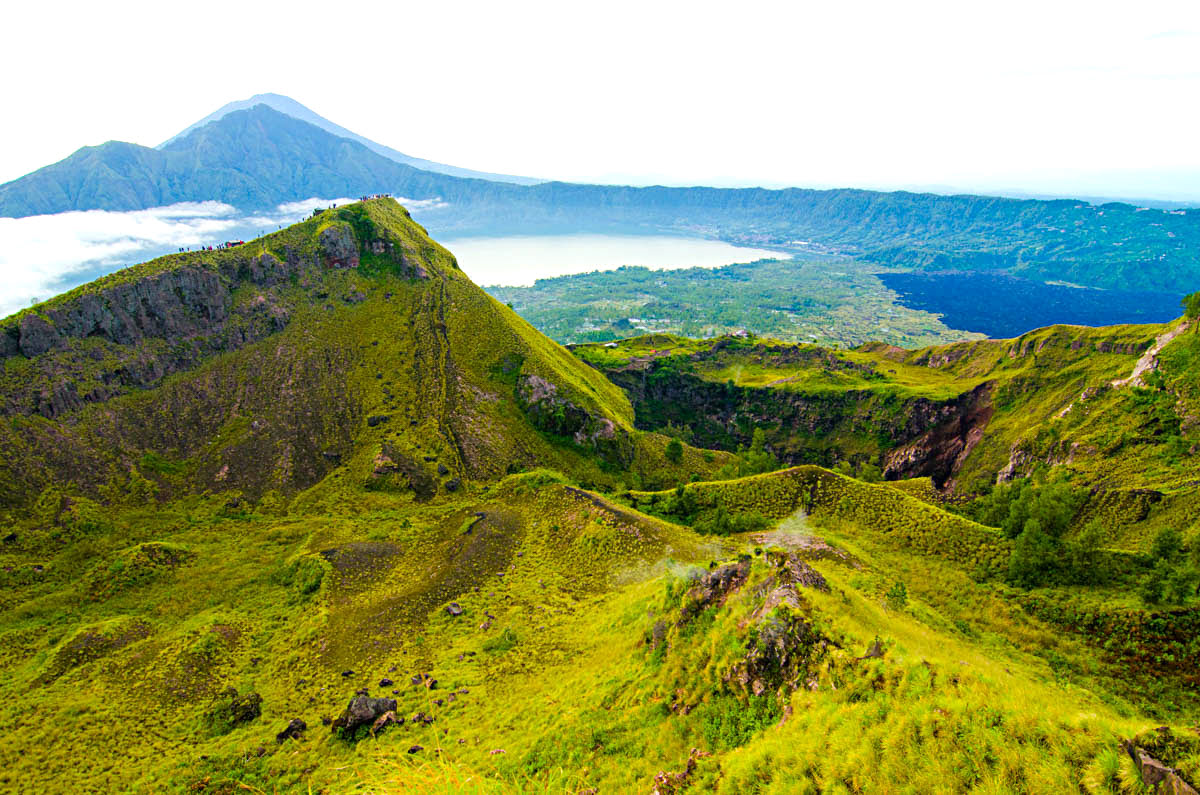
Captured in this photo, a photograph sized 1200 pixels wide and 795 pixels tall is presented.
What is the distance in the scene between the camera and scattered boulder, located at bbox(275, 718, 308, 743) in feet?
96.0

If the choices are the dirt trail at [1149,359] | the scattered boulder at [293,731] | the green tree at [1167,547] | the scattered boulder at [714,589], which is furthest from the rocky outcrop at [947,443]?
the scattered boulder at [293,731]

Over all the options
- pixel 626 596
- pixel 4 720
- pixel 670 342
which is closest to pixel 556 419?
pixel 626 596

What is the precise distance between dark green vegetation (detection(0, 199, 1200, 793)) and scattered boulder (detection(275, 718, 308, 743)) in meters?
0.19

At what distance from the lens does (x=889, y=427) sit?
99000 millimetres

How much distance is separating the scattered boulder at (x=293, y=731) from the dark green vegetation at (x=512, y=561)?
0.62ft

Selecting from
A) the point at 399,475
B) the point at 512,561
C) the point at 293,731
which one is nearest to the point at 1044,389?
the point at 512,561

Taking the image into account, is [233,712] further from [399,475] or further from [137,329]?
[137,329]

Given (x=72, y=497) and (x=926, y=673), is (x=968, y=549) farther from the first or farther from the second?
(x=72, y=497)

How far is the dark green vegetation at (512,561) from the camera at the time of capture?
1841cm

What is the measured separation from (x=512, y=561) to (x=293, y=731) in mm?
20526

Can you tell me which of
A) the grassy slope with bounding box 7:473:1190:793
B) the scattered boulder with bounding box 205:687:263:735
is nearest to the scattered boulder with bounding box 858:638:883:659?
the grassy slope with bounding box 7:473:1190:793

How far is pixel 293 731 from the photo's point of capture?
29.6 meters

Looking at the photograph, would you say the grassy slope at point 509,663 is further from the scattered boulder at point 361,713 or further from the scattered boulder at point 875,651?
the scattered boulder at point 361,713

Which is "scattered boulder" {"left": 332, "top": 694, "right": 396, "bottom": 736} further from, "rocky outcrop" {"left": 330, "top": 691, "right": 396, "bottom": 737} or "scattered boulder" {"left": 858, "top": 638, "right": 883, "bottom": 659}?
"scattered boulder" {"left": 858, "top": 638, "right": 883, "bottom": 659}
